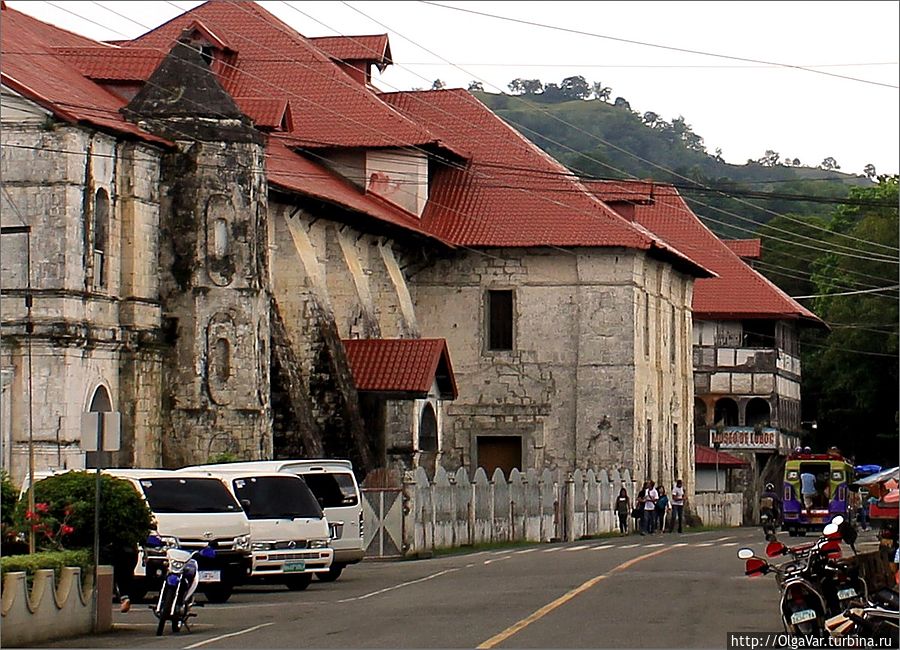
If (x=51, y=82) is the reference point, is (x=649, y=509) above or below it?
below

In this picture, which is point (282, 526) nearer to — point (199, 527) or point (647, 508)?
point (199, 527)

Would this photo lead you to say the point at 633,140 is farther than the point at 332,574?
Yes

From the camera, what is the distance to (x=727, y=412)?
269 ft

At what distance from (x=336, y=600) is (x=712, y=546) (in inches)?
740

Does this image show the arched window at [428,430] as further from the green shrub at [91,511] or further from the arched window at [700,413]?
the arched window at [700,413]

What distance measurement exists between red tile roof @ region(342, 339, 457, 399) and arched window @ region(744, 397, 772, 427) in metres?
33.5

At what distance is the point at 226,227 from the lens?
4056 centimetres

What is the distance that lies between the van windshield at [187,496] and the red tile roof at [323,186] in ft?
62.5

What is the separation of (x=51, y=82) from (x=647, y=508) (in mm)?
23173

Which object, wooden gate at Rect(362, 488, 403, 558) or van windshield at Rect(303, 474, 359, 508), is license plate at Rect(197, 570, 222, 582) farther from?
wooden gate at Rect(362, 488, 403, 558)

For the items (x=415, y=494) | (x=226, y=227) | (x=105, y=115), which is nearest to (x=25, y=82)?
(x=105, y=115)

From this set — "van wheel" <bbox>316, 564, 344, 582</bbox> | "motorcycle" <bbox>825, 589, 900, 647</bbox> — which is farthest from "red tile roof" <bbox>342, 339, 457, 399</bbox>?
"motorcycle" <bbox>825, 589, 900, 647</bbox>

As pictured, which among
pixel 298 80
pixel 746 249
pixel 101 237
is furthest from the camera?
pixel 746 249

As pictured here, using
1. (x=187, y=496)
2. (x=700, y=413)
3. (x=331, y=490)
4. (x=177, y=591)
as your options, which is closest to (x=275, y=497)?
(x=187, y=496)
